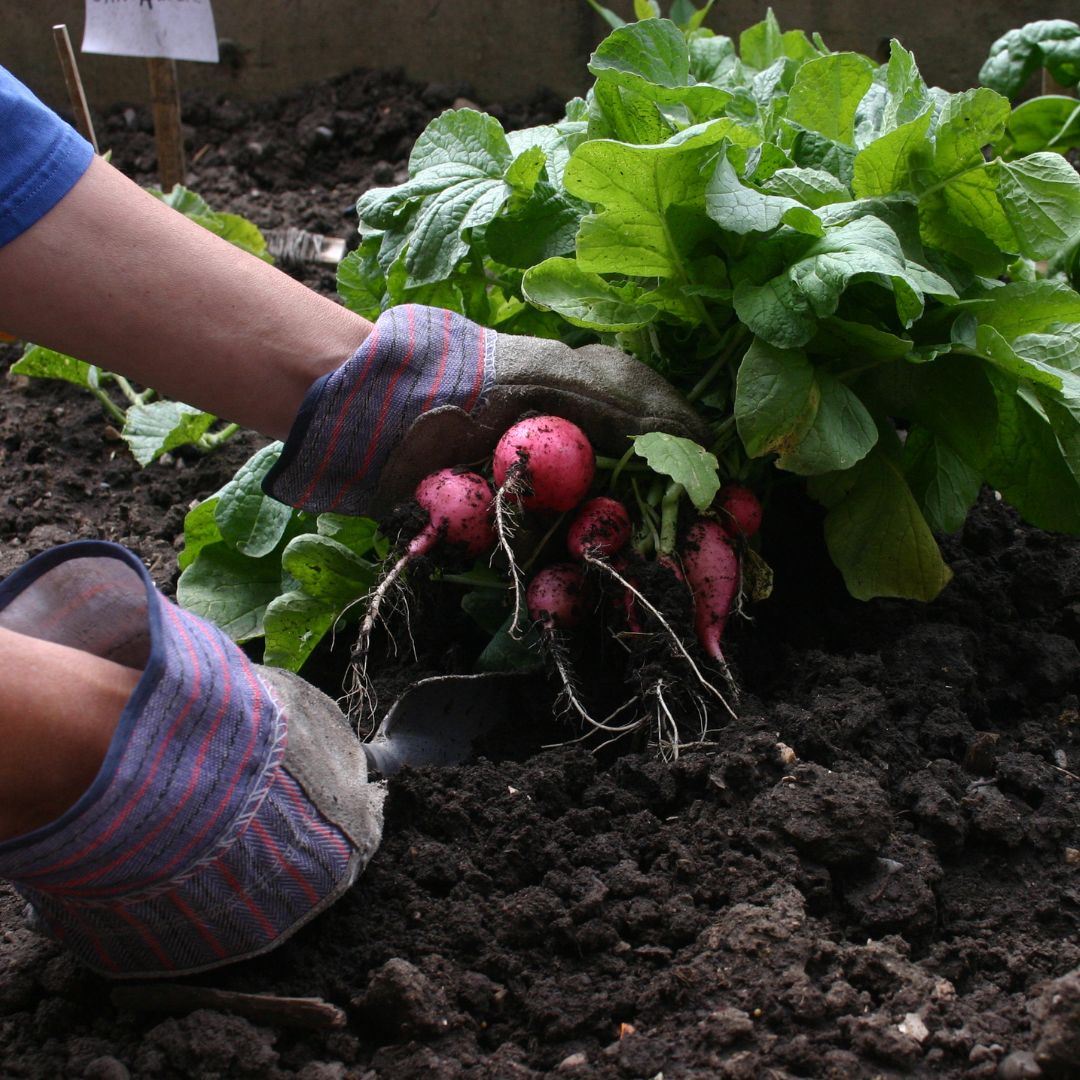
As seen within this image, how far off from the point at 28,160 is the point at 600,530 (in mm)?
987

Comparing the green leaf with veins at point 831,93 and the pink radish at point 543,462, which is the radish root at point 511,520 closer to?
the pink radish at point 543,462

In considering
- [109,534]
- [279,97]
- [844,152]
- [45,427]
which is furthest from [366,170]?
[844,152]

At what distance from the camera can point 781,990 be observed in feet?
4.41

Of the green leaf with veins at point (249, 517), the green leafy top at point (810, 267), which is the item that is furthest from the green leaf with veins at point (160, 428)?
the green leafy top at point (810, 267)

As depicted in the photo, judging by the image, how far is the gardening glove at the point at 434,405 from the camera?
6.18ft

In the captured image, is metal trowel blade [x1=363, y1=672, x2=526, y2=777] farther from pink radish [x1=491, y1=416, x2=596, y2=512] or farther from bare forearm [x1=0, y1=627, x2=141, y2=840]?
bare forearm [x1=0, y1=627, x2=141, y2=840]

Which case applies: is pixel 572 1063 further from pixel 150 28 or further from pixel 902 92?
pixel 150 28

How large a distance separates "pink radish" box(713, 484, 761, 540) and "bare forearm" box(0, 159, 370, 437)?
644 mm

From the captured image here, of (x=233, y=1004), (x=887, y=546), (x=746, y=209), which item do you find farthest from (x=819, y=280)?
(x=233, y=1004)

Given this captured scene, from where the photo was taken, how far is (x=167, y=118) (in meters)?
3.62

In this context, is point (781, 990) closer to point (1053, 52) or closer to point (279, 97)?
point (1053, 52)

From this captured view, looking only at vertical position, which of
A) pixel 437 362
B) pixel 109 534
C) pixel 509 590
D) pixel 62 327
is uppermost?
pixel 62 327

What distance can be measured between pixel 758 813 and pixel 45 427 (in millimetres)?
2281

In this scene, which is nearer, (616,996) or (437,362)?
(616,996)
